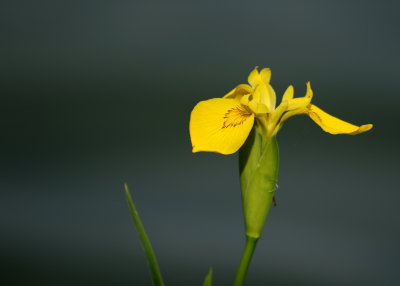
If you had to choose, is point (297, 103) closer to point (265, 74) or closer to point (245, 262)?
point (265, 74)

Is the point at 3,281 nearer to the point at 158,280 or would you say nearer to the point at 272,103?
the point at 158,280

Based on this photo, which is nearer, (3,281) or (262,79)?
(262,79)

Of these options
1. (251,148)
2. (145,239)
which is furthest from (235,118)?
(145,239)

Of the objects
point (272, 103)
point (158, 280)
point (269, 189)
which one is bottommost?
point (158, 280)

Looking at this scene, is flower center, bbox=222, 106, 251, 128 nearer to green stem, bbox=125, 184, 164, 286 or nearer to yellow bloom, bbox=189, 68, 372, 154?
yellow bloom, bbox=189, 68, 372, 154

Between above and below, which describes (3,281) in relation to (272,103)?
below

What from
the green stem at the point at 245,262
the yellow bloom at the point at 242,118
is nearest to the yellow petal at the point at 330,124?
the yellow bloom at the point at 242,118

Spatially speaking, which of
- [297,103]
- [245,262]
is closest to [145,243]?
[245,262]
